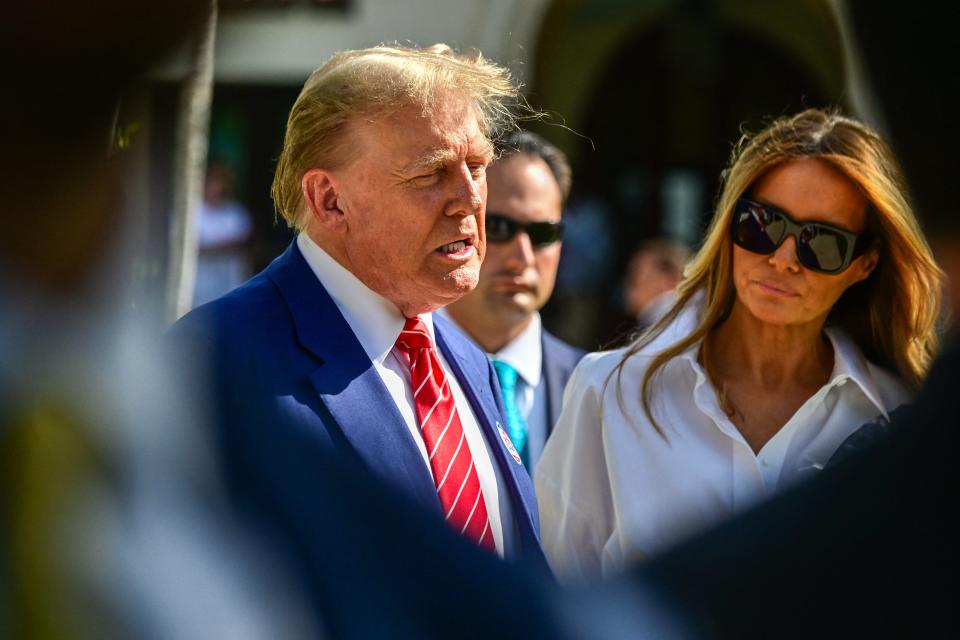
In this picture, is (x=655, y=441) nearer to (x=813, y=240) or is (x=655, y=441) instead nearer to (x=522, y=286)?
(x=813, y=240)

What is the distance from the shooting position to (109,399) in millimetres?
675

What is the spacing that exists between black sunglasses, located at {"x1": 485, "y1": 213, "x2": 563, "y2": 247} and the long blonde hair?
0.87m

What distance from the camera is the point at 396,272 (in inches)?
89.7

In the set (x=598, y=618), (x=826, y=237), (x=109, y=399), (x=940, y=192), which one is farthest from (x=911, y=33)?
(x=826, y=237)

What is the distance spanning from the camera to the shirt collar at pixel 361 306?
86.7 inches

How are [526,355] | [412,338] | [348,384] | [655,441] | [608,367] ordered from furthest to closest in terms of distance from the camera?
[526,355] < [608,367] < [655,441] < [412,338] < [348,384]

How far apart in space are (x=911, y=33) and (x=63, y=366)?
458 mm

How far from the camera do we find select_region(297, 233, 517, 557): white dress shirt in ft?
7.14

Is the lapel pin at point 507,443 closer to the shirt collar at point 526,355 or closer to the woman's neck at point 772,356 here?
the woman's neck at point 772,356

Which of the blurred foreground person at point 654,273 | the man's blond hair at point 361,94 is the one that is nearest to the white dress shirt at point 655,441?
the man's blond hair at point 361,94

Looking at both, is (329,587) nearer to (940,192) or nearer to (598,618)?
(598,618)

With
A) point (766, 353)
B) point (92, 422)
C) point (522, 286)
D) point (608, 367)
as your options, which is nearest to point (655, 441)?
point (608, 367)

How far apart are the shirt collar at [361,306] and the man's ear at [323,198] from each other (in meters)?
0.06

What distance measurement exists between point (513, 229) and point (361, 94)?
1537 mm
